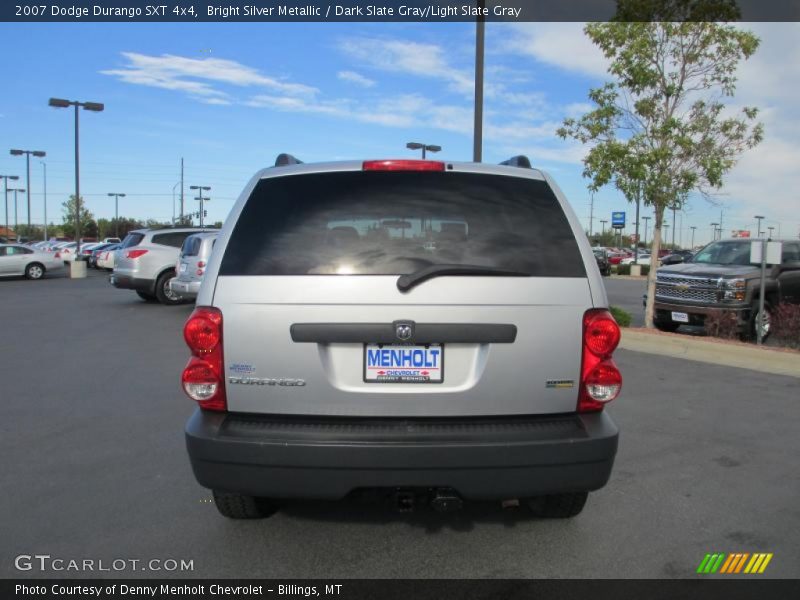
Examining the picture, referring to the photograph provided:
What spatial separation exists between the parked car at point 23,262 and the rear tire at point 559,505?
98.3 ft

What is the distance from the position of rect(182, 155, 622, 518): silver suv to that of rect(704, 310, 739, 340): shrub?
835 centimetres

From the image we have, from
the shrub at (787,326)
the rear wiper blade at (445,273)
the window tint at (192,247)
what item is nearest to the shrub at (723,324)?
the shrub at (787,326)

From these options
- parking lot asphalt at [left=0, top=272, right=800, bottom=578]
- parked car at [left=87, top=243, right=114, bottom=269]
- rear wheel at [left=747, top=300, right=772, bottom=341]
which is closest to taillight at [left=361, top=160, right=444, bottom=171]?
parking lot asphalt at [left=0, top=272, right=800, bottom=578]

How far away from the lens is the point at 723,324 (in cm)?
1046

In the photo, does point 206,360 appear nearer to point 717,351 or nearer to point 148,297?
point 717,351

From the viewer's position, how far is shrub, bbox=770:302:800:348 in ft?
32.1

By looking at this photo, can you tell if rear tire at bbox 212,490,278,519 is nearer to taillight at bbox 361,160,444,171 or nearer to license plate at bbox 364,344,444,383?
license plate at bbox 364,344,444,383

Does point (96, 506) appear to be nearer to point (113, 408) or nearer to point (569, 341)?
point (113, 408)

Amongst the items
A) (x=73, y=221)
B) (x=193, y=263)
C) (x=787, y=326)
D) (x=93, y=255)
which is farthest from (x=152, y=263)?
(x=73, y=221)

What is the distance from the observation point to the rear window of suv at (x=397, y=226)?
310 cm

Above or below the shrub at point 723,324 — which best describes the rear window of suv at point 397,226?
above

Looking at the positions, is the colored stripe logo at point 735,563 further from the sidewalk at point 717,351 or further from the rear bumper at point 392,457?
the sidewalk at point 717,351

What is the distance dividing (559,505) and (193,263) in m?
11.8
